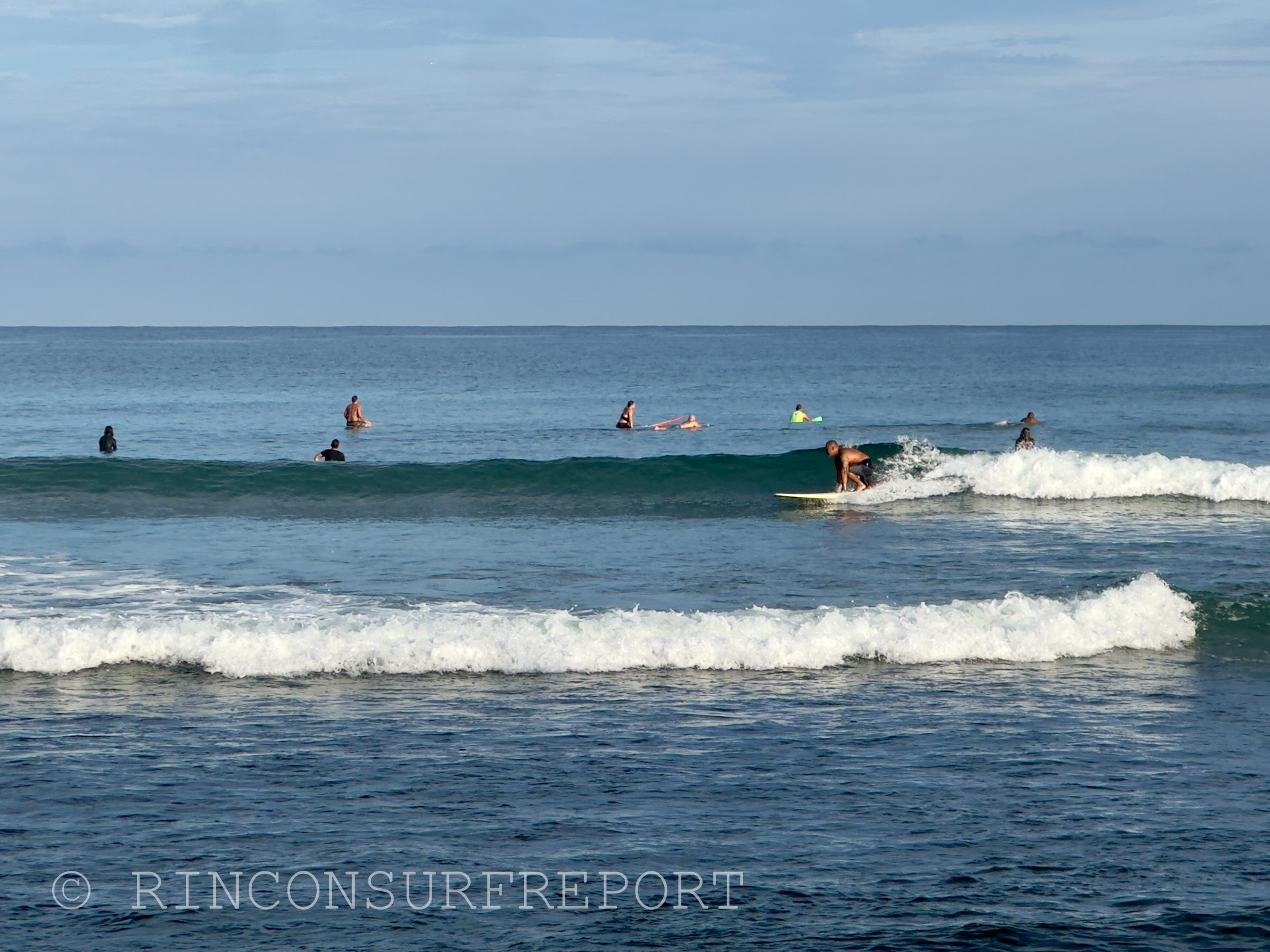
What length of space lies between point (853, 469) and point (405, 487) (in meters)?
10.1

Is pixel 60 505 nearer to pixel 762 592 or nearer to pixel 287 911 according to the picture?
pixel 762 592

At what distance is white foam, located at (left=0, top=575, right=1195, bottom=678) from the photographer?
13.0 metres

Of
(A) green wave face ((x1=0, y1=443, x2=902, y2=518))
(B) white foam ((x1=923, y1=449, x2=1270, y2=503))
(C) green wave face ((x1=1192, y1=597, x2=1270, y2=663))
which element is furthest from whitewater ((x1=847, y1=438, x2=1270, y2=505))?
(C) green wave face ((x1=1192, y1=597, x2=1270, y2=663))

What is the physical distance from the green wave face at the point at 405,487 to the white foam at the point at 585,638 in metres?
11.7

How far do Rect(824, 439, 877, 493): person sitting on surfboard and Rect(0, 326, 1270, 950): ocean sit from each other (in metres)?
0.43

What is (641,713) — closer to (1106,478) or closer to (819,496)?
(819,496)

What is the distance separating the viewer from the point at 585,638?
44.3 feet

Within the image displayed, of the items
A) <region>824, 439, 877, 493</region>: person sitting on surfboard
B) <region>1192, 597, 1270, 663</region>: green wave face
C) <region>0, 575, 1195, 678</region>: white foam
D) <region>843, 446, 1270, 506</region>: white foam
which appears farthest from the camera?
<region>843, 446, 1270, 506</region>: white foam

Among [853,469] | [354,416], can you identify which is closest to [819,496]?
[853,469]

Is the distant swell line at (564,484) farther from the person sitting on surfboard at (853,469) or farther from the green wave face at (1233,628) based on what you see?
the green wave face at (1233,628)

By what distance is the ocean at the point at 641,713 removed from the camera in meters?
7.40

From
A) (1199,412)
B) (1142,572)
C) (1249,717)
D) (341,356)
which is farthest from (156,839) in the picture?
(341,356)

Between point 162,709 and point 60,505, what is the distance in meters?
16.7

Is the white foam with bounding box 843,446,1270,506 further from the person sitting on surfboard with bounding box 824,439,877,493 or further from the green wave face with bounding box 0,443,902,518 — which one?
the green wave face with bounding box 0,443,902,518
